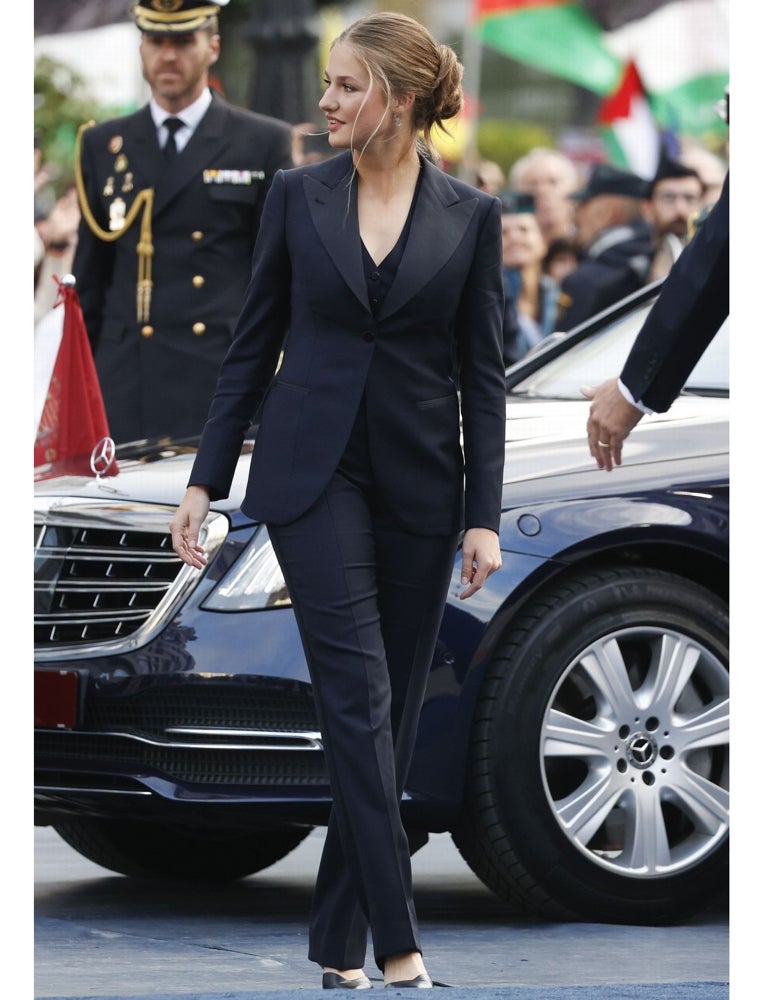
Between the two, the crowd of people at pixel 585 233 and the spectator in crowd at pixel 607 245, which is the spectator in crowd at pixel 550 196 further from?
the spectator in crowd at pixel 607 245

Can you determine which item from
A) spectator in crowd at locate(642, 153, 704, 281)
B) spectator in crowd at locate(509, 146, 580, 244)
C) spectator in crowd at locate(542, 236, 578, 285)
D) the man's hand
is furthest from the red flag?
spectator in crowd at locate(509, 146, 580, 244)

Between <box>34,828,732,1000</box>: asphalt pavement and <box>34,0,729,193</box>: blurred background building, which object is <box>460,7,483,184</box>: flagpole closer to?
<box>34,0,729,193</box>: blurred background building

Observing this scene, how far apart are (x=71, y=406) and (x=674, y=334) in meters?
2.54

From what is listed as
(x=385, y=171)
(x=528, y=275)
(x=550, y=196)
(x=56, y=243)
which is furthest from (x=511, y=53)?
(x=385, y=171)

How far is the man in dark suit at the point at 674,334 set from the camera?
3.83 m

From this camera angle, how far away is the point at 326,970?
4.39 metres

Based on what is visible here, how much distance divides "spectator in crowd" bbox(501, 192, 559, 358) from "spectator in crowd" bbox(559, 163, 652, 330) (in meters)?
0.28

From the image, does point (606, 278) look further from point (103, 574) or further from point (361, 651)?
point (361, 651)

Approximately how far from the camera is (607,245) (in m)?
11.0

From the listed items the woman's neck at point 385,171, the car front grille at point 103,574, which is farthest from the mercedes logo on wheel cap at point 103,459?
the woman's neck at point 385,171

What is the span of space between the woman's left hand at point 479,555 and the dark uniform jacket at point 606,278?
5.72 meters

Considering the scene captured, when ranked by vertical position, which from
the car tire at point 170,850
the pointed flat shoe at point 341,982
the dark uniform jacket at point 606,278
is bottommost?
the pointed flat shoe at point 341,982
